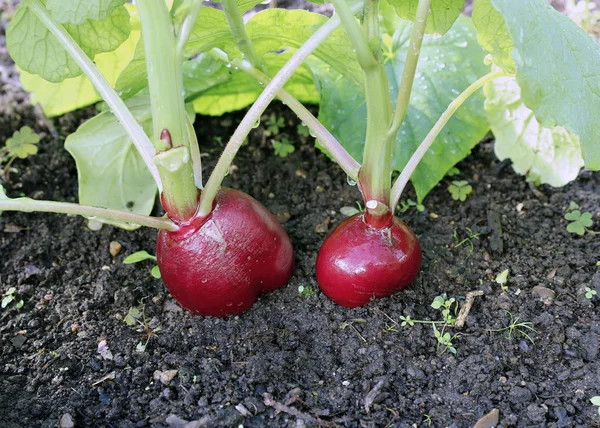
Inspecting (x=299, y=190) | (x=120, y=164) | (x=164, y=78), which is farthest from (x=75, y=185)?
(x=164, y=78)

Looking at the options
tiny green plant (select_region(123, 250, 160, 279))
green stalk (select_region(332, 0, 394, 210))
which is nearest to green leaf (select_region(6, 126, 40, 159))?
tiny green plant (select_region(123, 250, 160, 279))

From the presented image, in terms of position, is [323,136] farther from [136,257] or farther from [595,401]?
[595,401]

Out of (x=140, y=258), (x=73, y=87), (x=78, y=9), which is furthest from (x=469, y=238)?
(x=73, y=87)

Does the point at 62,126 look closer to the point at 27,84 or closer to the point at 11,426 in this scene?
the point at 27,84

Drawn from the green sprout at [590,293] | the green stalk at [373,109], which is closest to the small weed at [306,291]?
the green stalk at [373,109]

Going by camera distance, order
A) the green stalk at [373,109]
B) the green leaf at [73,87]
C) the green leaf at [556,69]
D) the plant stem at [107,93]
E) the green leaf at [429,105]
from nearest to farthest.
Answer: the green leaf at [556,69] → the green stalk at [373,109] → the plant stem at [107,93] → the green leaf at [429,105] → the green leaf at [73,87]

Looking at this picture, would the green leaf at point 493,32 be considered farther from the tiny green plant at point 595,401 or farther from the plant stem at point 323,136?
the tiny green plant at point 595,401
